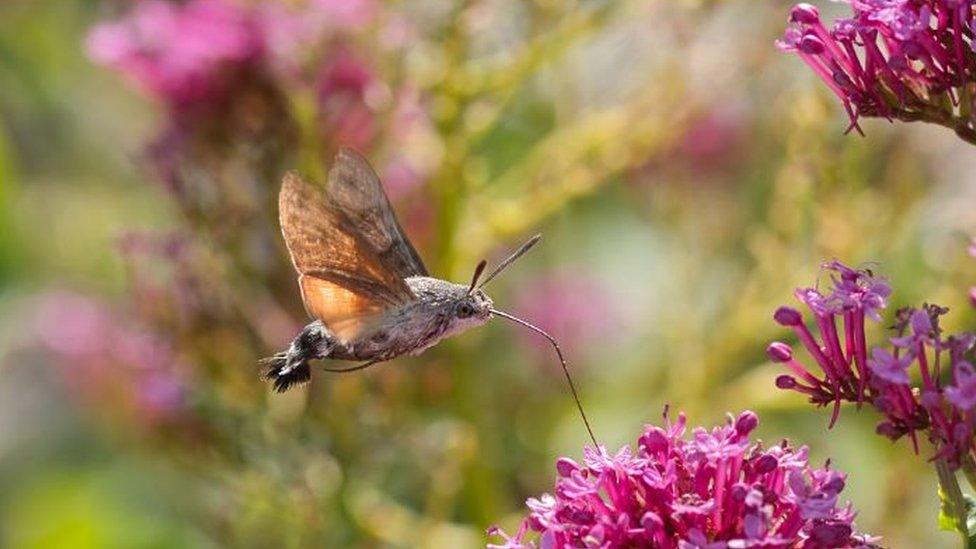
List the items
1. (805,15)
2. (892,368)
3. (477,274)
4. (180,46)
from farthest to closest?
(180,46), (477,274), (805,15), (892,368)

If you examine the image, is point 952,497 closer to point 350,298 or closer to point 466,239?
point 350,298

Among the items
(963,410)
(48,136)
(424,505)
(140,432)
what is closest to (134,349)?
(140,432)

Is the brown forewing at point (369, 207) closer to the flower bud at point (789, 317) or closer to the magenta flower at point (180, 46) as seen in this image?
the flower bud at point (789, 317)

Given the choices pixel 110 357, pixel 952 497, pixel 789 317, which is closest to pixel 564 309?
pixel 110 357

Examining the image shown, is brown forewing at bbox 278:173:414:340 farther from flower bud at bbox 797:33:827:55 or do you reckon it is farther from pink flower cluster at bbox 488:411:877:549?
flower bud at bbox 797:33:827:55

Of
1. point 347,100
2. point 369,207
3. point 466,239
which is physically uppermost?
point 347,100

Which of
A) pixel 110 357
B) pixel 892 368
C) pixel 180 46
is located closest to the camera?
pixel 892 368

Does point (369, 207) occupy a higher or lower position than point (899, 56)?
higher

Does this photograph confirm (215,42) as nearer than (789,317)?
No
